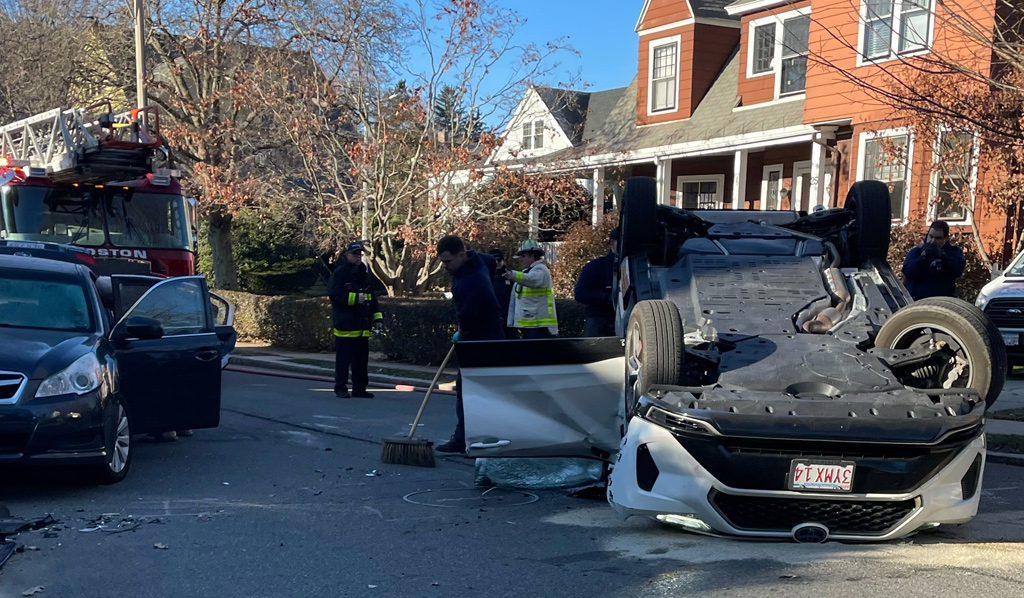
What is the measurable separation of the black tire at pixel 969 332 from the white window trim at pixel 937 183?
9376mm

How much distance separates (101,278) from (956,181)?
42.3ft

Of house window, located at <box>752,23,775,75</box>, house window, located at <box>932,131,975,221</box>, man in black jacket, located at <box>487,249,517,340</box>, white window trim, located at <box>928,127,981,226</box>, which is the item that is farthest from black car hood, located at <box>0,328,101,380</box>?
house window, located at <box>752,23,775,75</box>

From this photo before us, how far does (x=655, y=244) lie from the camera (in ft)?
23.4

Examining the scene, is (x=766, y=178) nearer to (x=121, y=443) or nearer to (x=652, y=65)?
(x=652, y=65)

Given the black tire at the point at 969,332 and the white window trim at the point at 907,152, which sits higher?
the white window trim at the point at 907,152

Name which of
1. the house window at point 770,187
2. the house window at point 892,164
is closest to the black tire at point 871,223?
the house window at point 892,164

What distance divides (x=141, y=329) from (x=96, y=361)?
0.62m

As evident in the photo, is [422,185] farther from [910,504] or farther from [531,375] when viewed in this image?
[910,504]

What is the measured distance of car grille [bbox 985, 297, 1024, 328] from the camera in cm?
1177

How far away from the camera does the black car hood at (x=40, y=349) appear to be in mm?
6414

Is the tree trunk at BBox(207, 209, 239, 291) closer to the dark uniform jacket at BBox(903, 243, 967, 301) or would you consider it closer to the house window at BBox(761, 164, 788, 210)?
the house window at BBox(761, 164, 788, 210)

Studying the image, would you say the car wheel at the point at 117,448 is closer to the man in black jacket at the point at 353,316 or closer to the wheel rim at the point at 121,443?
the wheel rim at the point at 121,443

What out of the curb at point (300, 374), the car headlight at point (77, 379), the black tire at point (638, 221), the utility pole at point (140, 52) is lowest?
Result: the curb at point (300, 374)

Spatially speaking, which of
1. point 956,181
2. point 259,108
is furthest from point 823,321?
point 259,108
